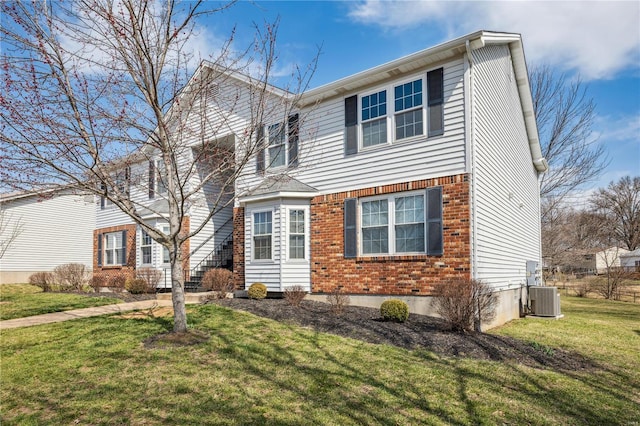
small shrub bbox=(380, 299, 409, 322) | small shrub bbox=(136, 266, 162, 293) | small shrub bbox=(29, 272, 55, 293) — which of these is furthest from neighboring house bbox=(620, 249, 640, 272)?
small shrub bbox=(29, 272, 55, 293)

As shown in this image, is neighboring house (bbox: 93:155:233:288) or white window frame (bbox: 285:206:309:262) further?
neighboring house (bbox: 93:155:233:288)

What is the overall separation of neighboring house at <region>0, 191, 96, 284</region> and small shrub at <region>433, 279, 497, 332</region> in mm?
23400

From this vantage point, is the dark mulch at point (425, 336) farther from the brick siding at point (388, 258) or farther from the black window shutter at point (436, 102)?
the black window shutter at point (436, 102)

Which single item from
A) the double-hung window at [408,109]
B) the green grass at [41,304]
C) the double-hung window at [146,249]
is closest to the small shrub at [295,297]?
the double-hung window at [408,109]

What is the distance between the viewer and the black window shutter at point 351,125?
457 inches

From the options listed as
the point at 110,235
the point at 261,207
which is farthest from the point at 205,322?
the point at 110,235

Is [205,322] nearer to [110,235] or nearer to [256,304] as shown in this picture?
[256,304]

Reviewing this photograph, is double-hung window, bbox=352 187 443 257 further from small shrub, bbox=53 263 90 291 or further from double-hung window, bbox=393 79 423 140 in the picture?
small shrub, bbox=53 263 90 291

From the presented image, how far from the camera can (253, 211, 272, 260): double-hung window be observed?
509 inches

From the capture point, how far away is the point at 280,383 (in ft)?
18.0

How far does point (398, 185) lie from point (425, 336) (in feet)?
13.2

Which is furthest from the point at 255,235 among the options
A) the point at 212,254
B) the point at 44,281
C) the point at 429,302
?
the point at 44,281

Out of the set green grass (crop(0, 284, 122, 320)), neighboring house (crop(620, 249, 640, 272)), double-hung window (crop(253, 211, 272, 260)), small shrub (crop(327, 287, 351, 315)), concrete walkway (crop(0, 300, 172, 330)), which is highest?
double-hung window (crop(253, 211, 272, 260))

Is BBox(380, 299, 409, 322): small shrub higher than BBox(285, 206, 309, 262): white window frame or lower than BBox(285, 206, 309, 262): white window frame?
lower
